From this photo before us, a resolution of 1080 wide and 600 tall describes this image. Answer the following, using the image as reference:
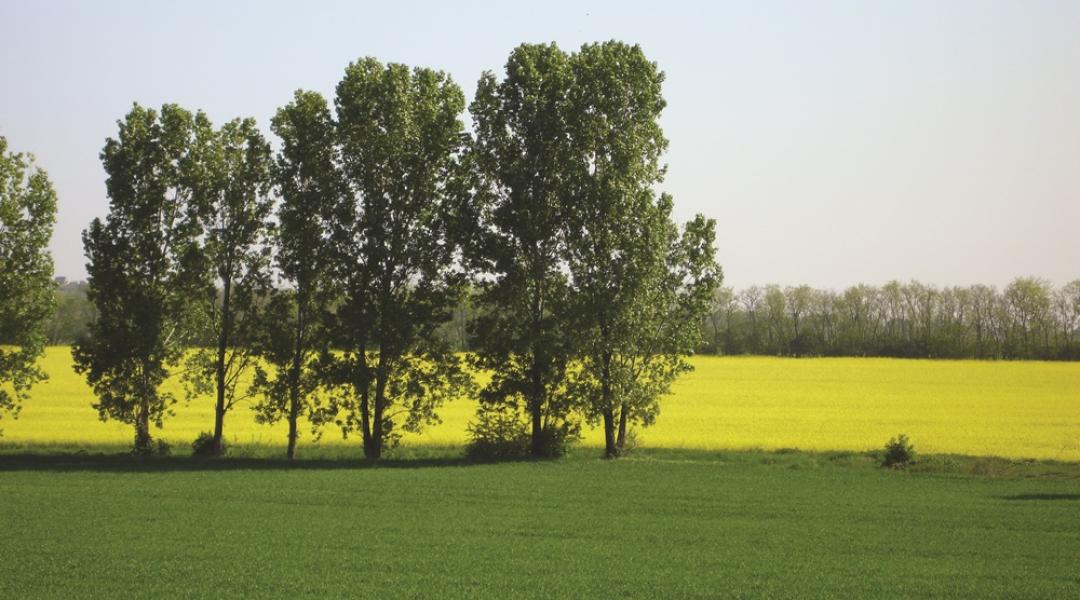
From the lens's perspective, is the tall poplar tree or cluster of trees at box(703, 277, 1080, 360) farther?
cluster of trees at box(703, 277, 1080, 360)

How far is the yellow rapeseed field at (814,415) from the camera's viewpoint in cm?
5056

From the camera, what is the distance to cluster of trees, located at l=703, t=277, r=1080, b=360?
420 feet

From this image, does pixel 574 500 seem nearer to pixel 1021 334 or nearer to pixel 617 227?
pixel 617 227

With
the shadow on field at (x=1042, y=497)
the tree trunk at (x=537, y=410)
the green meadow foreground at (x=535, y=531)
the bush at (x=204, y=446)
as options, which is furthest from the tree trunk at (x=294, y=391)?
the shadow on field at (x=1042, y=497)

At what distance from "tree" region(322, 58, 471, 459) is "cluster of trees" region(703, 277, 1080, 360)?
296ft

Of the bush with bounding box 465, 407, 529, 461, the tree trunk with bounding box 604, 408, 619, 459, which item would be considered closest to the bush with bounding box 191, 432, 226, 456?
the bush with bounding box 465, 407, 529, 461

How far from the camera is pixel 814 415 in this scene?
64625 millimetres

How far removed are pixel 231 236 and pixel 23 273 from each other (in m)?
8.35

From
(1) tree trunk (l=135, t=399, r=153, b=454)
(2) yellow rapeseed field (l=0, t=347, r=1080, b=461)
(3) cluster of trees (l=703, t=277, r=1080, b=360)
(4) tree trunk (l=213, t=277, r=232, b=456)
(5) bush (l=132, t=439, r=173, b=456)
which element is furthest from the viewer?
(3) cluster of trees (l=703, t=277, r=1080, b=360)

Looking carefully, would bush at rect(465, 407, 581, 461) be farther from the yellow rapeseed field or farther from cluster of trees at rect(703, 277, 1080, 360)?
cluster of trees at rect(703, 277, 1080, 360)

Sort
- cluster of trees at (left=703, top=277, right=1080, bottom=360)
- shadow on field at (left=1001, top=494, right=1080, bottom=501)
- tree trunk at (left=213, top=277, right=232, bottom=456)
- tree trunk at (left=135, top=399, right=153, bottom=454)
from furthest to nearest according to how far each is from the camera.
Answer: cluster of trees at (left=703, top=277, right=1080, bottom=360)
tree trunk at (left=213, top=277, right=232, bottom=456)
tree trunk at (left=135, top=399, right=153, bottom=454)
shadow on field at (left=1001, top=494, right=1080, bottom=501)

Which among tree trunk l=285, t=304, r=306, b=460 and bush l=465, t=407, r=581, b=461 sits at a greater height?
tree trunk l=285, t=304, r=306, b=460

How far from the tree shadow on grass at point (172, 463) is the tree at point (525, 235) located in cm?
428

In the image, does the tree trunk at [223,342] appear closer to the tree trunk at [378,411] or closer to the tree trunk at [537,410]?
the tree trunk at [378,411]
